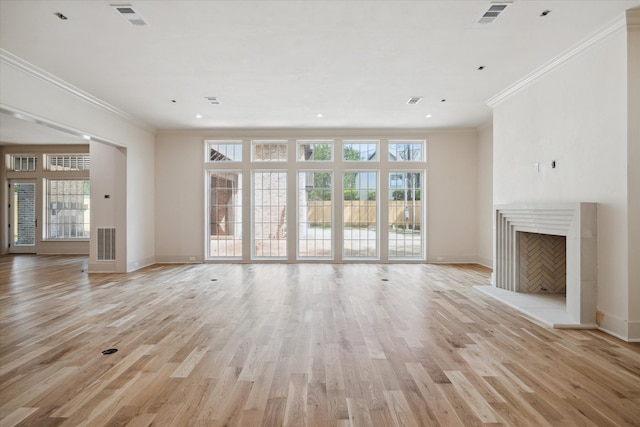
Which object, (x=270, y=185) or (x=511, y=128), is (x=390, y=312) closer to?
(x=511, y=128)

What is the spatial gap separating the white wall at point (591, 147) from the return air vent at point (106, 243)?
779 cm

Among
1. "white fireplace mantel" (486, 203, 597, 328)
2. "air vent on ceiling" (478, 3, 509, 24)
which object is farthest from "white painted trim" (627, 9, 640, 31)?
Result: "white fireplace mantel" (486, 203, 597, 328)

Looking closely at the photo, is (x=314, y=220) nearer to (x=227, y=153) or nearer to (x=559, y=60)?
(x=227, y=153)

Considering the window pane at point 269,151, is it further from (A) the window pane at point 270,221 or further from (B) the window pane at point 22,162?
(B) the window pane at point 22,162

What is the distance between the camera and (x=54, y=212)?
10.6m

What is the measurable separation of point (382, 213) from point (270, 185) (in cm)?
287

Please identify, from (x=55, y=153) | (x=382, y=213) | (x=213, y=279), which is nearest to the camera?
(x=213, y=279)

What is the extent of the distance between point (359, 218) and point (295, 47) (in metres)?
5.09

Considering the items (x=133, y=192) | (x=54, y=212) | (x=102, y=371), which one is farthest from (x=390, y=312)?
(x=54, y=212)

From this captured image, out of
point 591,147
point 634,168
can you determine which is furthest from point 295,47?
point 634,168

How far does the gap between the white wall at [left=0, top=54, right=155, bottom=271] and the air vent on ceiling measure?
5.66m

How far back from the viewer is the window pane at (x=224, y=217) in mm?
8734

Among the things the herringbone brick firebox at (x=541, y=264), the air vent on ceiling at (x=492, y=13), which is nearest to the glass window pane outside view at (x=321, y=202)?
the herringbone brick firebox at (x=541, y=264)

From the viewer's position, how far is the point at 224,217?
28.7 ft
